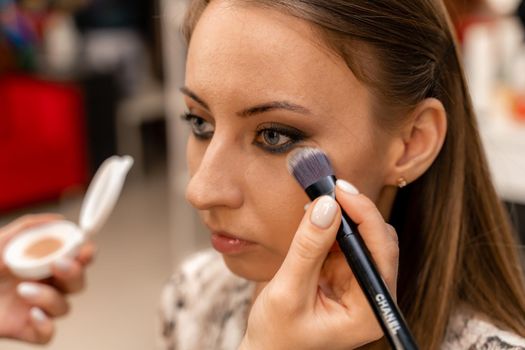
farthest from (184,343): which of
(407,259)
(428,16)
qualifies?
(428,16)

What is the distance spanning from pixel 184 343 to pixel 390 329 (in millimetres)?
599

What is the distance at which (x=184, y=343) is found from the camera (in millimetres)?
1058

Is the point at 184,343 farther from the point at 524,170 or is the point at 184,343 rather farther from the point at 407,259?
the point at 524,170

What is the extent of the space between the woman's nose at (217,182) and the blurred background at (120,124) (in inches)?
46.8

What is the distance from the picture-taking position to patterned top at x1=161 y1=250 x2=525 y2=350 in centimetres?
103

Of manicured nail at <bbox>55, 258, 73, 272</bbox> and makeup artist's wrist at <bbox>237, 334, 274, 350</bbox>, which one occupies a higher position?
manicured nail at <bbox>55, 258, 73, 272</bbox>

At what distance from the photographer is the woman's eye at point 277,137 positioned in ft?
2.41

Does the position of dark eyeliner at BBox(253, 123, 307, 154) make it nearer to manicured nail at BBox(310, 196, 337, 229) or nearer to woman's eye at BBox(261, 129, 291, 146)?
woman's eye at BBox(261, 129, 291, 146)

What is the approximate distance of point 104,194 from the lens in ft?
3.18

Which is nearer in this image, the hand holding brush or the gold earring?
the hand holding brush

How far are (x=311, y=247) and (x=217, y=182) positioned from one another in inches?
7.2

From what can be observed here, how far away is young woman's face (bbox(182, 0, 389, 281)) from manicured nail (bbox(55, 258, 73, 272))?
272 millimetres

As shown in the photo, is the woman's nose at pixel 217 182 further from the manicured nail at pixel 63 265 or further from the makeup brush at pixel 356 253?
the manicured nail at pixel 63 265

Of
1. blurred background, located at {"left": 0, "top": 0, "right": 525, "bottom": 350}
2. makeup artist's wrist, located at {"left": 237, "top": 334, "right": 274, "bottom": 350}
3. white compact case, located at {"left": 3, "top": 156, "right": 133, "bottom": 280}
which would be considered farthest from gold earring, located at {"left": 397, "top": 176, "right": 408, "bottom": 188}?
blurred background, located at {"left": 0, "top": 0, "right": 525, "bottom": 350}
